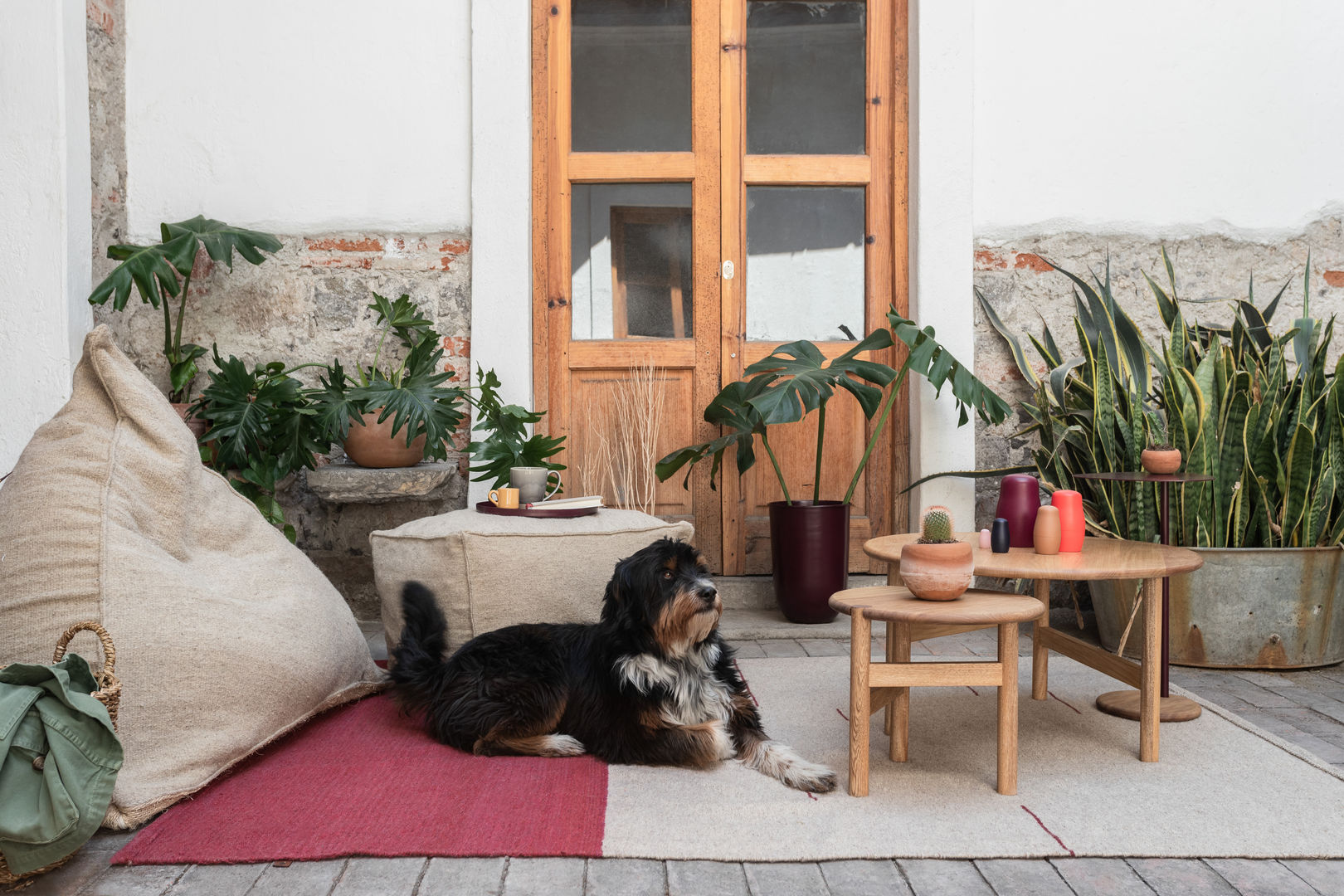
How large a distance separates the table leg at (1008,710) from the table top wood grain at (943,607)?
5cm

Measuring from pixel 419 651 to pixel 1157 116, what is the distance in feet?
12.2

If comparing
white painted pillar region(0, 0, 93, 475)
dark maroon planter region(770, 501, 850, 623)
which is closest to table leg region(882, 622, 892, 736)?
dark maroon planter region(770, 501, 850, 623)

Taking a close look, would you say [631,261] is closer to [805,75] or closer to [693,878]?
[805,75]

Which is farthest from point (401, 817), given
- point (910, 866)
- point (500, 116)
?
point (500, 116)

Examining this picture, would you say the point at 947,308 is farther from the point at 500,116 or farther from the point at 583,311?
the point at 500,116

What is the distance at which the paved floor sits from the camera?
67.5 inches

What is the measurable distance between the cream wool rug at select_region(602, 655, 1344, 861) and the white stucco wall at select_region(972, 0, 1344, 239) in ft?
7.67

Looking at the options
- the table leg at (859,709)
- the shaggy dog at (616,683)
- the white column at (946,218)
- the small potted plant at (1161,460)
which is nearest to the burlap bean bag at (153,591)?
the shaggy dog at (616,683)

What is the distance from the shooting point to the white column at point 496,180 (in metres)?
4.07

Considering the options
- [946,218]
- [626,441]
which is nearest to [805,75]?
[946,218]

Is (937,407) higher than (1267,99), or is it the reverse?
(1267,99)

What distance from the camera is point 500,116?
408 centimetres

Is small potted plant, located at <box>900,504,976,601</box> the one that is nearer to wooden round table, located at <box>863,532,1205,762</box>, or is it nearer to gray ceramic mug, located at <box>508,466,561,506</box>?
wooden round table, located at <box>863,532,1205,762</box>

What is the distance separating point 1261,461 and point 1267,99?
1821 millimetres
